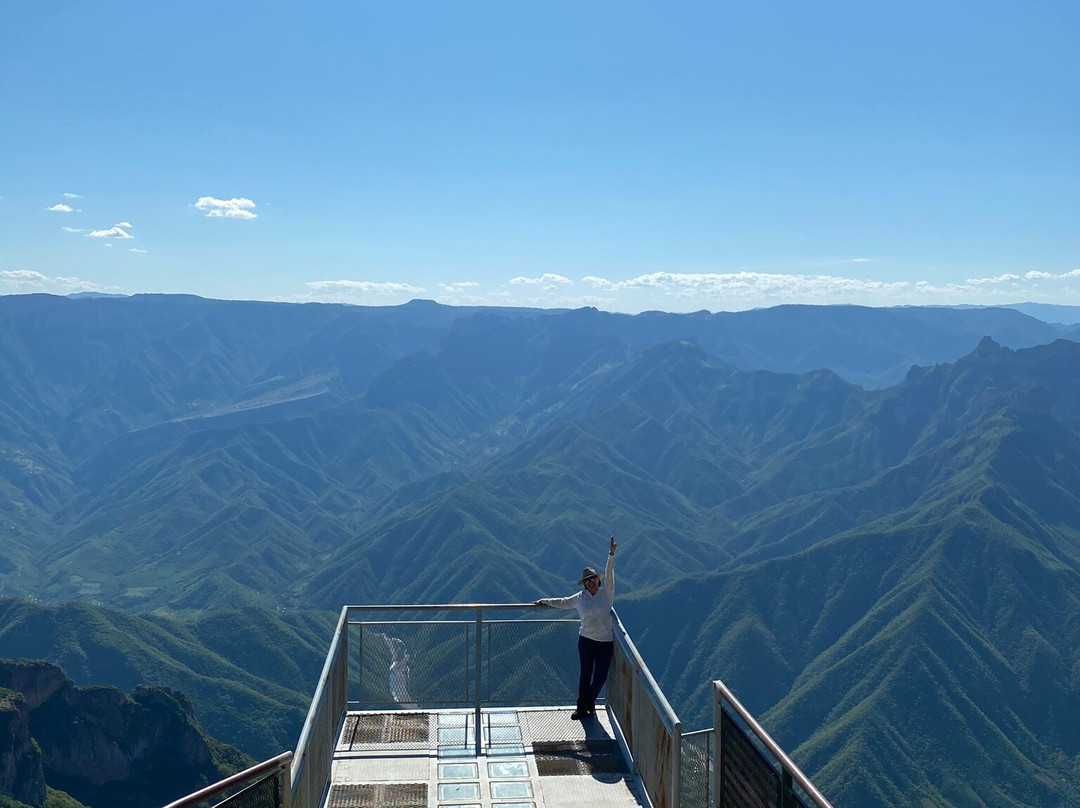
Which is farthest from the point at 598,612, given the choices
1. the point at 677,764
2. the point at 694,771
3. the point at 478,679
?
the point at 677,764

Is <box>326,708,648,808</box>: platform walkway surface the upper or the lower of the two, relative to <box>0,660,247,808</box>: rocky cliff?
upper

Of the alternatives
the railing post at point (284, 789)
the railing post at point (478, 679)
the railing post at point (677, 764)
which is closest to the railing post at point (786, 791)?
the railing post at point (677, 764)

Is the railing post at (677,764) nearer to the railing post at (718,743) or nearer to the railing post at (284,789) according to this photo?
the railing post at (718,743)

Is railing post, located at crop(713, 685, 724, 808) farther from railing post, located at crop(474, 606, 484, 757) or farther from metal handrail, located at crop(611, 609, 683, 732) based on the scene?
railing post, located at crop(474, 606, 484, 757)

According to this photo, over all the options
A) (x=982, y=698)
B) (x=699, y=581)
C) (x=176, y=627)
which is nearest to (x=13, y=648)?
(x=176, y=627)

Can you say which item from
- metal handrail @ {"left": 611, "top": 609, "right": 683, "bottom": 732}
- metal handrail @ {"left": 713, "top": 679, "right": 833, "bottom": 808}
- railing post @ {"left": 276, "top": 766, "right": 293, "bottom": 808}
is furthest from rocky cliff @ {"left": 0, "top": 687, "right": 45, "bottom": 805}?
metal handrail @ {"left": 713, "top": 679, "right": 833, "bottom": 808}

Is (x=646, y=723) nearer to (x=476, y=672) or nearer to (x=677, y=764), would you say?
(x=677, y=764)
